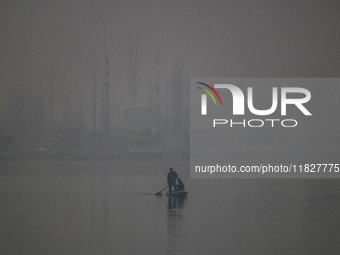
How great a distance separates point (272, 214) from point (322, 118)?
108 ft

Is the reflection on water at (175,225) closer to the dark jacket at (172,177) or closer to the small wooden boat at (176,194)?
the small wooden boat at (176,194)

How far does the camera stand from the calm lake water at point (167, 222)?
416 inches

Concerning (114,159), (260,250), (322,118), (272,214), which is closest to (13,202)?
(272,214)

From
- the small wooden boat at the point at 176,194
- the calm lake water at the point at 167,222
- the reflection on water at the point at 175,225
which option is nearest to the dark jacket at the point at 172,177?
the small wooden boat at the point at 176,194

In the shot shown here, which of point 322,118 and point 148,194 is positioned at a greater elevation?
point 322,118

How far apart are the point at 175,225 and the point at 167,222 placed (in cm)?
50

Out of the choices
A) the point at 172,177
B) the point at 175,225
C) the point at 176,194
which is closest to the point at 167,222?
the point at 175,225

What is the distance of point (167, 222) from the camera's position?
13.5 m

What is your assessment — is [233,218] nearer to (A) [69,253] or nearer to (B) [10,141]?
(A) [69,253]

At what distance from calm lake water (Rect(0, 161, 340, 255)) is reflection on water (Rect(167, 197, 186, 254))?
0.7 inches

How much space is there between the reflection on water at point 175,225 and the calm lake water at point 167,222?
0.02 m

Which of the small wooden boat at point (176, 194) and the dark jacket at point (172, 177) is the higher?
the dark jacket at point (172, 177)

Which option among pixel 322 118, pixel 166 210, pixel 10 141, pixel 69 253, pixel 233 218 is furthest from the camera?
pixel 10 141

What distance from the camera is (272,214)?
48.9 feet
